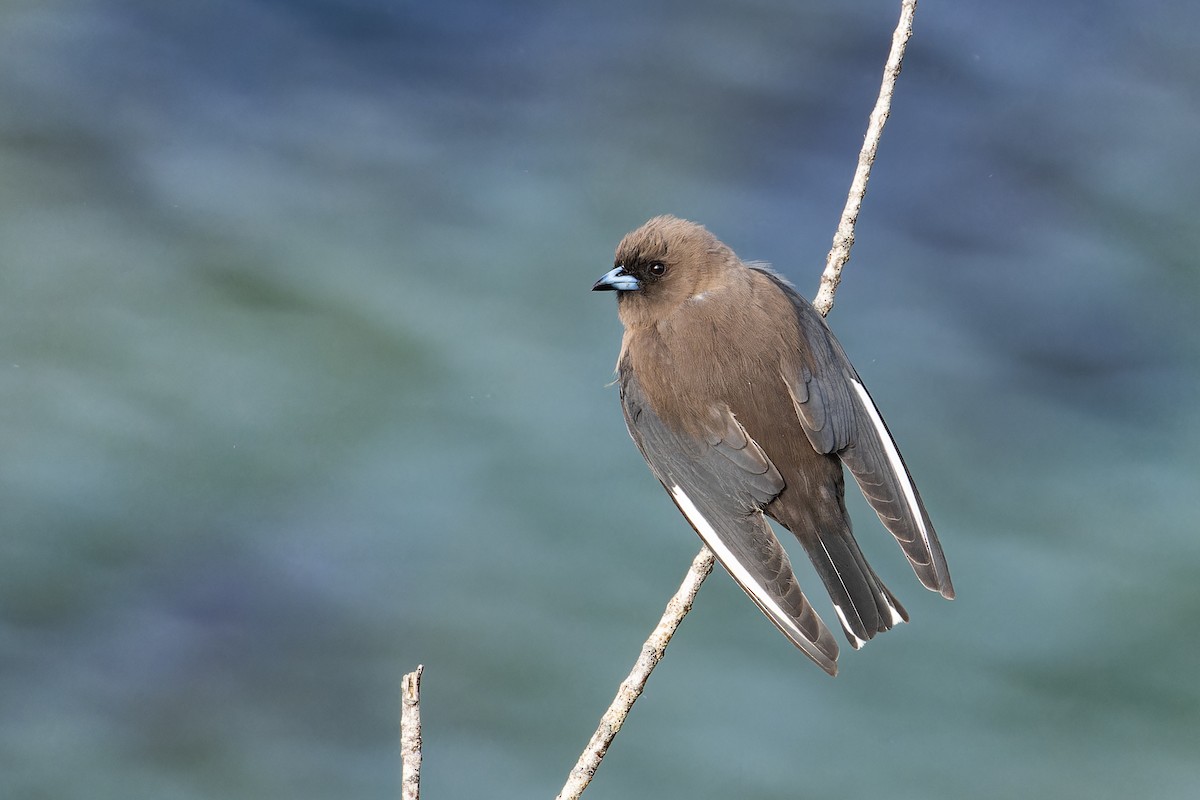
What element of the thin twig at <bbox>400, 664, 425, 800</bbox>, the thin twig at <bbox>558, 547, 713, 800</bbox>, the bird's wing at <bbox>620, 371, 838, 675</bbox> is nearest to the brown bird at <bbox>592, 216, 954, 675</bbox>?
the bird's wing at <bbox>620, 371, 838, 675</bbox>

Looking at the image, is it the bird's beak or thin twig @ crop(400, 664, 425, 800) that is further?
the bird's beak

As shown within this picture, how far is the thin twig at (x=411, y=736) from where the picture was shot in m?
1.91

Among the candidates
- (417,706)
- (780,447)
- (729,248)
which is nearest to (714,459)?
(780,447)

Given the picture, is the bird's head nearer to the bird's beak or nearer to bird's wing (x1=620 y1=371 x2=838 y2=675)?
the bird's beak

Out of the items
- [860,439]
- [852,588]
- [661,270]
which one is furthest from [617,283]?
[852,588]

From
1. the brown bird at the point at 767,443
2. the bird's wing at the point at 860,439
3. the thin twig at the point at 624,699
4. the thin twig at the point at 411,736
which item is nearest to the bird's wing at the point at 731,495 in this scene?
the brown bird at the point at 767,443

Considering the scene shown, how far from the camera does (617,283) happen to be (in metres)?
3.23

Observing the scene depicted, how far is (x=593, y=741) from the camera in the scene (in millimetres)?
2141

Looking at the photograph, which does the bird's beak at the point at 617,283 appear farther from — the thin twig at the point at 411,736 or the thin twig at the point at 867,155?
the thin twig at the point at 411,736

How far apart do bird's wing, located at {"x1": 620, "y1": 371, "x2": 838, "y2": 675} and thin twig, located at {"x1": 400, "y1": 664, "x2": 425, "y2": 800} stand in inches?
40.5

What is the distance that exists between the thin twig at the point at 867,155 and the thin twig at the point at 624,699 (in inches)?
41.6

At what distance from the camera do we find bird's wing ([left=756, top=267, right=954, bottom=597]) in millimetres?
2934

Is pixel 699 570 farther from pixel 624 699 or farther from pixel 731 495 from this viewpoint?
pixel 624 699

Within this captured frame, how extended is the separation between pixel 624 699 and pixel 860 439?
1173 mm
